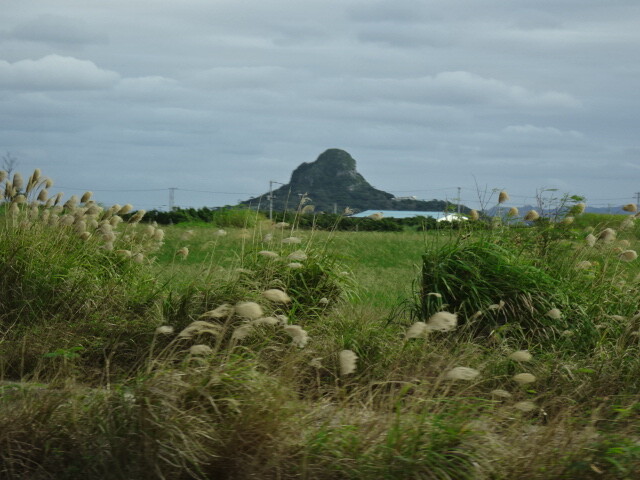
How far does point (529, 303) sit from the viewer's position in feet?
19.0

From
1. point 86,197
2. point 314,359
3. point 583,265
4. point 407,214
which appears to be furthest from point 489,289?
point 407,214

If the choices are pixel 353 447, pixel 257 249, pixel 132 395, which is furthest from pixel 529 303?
pixel 132 395

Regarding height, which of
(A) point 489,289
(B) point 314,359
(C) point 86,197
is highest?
(C) point 86,197

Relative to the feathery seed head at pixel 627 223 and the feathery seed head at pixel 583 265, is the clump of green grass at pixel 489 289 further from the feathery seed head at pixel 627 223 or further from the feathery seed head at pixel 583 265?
the feathery seed head at pixel 627 223

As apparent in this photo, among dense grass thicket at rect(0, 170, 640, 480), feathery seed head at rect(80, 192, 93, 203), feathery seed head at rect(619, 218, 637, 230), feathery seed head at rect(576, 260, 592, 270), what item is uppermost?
feathery seed head at rect(80, 192, 93, 203)

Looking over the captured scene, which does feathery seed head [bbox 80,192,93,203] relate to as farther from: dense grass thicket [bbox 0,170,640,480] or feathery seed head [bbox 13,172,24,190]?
feathery seed head [bbox 13,172,24,190]

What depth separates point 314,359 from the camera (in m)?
4.14

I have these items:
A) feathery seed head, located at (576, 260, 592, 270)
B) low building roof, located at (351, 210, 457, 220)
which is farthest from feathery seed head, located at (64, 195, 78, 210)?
feathery seed head, located at (576, 260, 592, 270)

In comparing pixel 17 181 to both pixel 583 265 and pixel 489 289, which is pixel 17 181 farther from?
pixel 583 265

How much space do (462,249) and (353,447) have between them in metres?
3.20

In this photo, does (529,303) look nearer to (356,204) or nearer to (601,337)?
(601,337)

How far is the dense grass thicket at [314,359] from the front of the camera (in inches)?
126

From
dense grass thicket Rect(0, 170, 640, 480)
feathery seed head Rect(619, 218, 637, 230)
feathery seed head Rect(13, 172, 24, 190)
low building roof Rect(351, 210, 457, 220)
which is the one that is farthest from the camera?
feathery seed head Rect(13, 172, 24, 190)

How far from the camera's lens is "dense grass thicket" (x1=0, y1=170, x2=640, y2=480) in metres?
3.21
